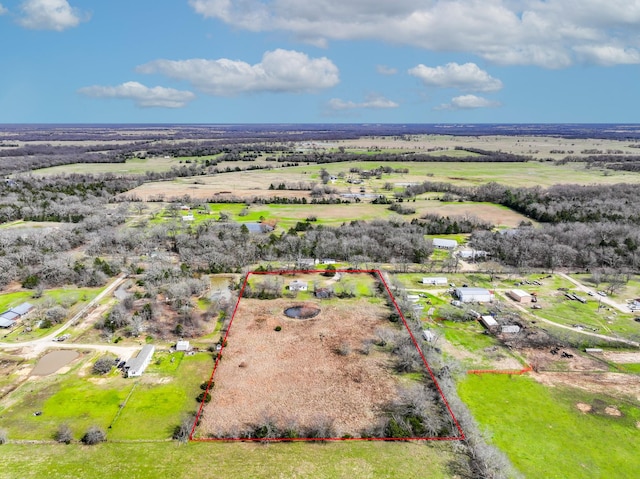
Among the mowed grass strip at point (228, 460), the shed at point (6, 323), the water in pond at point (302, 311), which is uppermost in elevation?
the shed at point (6, 323)

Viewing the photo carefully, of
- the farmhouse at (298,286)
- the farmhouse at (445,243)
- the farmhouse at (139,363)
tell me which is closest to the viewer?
the farmhouse at (139,363)

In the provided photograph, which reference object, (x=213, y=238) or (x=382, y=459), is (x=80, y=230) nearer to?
(x=213, y=238)

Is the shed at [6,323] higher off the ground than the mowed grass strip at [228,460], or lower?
higher

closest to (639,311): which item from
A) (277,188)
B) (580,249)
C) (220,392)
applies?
(580,249)

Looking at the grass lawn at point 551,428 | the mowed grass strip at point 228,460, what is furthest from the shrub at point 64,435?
the grass lawn at point 551,428

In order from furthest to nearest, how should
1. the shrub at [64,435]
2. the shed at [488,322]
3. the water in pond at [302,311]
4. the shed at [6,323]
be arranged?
the water in pond at [302,311], the shed at [488,322], the shed at [6,323], the shrub at [64,435]

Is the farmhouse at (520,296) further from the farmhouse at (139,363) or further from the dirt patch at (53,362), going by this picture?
the dirt patch at (53,362)

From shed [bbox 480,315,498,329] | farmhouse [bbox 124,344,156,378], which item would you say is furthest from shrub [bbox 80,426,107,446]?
shed [bbox 480,315,498,329]

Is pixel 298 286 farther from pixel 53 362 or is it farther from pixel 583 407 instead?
pixel 583 407
